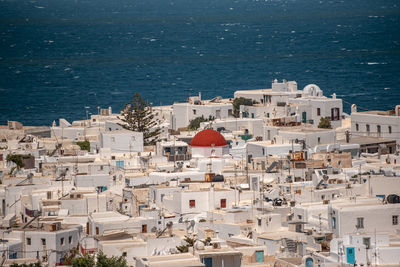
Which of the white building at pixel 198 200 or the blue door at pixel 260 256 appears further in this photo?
the white building at pixel 198 200

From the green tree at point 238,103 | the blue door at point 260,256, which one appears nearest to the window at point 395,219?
the blue door at point 260,256

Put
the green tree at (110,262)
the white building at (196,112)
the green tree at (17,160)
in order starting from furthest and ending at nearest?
the white building at (196,112)
the green tree at (17,160)
the green tree at (110,262)

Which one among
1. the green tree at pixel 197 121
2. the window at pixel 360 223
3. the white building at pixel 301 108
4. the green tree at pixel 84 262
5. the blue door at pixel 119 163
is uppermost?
the white building at pixel 301 108

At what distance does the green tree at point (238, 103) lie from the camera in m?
68.3

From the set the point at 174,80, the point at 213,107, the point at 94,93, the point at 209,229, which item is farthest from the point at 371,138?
the point at 174,80

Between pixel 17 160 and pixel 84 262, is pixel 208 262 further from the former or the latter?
pixel 17 160

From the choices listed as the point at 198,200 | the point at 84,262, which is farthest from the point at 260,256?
the point at 198,200

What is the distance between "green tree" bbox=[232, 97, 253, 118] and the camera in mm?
68312

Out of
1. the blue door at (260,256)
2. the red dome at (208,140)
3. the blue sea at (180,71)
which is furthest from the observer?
the blue sea at (180,71)

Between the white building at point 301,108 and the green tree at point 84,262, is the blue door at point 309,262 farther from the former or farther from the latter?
the white building at point 301,108

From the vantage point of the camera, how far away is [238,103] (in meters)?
69.2

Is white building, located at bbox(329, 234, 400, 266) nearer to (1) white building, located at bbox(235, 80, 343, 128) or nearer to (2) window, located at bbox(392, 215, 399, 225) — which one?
(2) window, located at bbox(392, 215, 399, 225)

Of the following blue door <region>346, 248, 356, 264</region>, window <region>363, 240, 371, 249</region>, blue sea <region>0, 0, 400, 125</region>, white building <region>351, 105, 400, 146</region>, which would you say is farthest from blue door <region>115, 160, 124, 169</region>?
blue sea <region>0, 0, 400, 125</region>

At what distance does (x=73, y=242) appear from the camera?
32.4 metres
